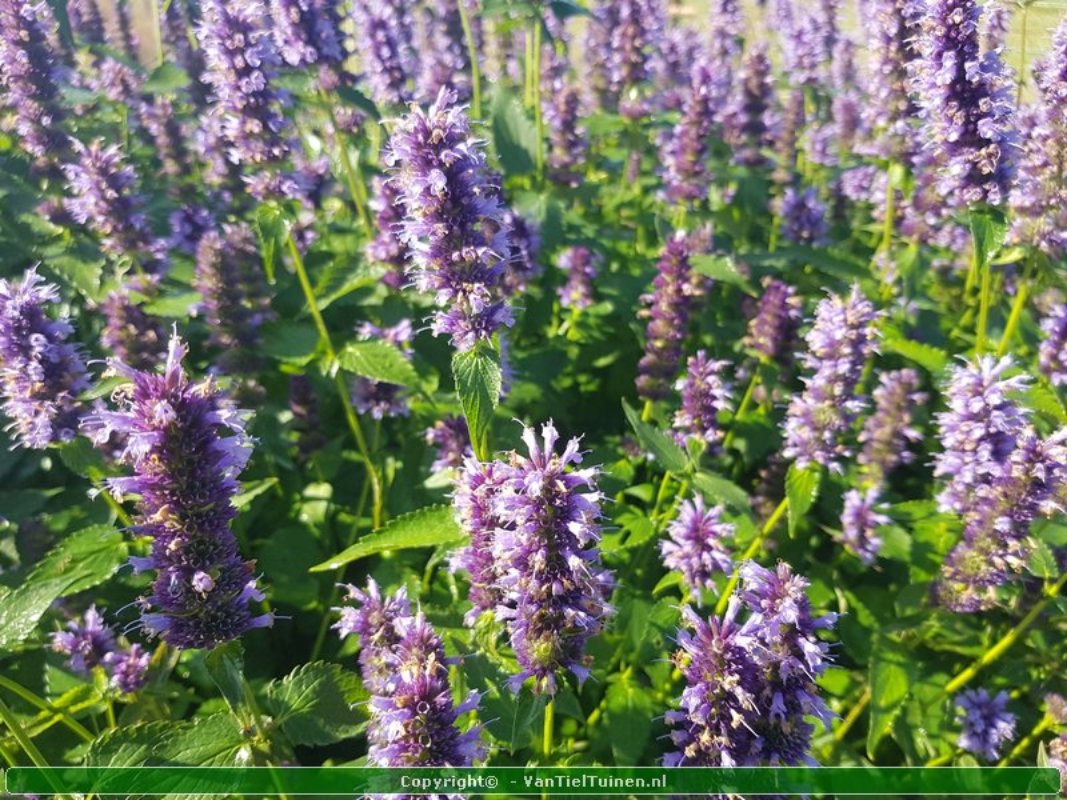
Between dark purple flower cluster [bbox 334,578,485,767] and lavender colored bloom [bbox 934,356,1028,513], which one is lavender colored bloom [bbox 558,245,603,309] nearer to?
lavender colored bloom [bbox 934,356,1028,513]

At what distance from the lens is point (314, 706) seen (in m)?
3.28

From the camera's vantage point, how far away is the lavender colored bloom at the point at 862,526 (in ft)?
14.9

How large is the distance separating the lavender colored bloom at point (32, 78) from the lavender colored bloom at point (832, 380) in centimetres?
533

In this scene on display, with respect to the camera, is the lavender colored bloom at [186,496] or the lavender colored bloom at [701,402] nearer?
the lavender colored bloom at [186,496]

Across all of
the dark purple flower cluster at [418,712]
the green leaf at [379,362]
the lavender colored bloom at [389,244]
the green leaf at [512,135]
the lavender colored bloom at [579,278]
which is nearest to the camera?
the dark purple flower cluster at [418,712]

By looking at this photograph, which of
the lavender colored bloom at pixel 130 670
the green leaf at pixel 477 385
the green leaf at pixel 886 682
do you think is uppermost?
the green leaf at pixel 477 385

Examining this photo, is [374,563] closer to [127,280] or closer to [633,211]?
[127,280]

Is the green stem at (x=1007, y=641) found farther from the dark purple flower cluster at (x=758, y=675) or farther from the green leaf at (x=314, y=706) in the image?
the green leaf at (x=314, y=706)

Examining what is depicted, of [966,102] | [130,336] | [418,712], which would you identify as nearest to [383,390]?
[130,336]

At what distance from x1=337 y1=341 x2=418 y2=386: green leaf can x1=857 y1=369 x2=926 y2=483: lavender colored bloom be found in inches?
108

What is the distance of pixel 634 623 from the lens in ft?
13.7

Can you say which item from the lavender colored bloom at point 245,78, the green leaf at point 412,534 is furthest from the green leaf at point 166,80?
the green leaf at point 412,534

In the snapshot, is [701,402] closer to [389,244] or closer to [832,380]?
[832,380]

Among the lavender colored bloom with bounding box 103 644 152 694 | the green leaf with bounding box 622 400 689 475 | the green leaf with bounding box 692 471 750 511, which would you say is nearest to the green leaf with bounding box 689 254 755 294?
the green leaf with bounding box 622 400 689 475
